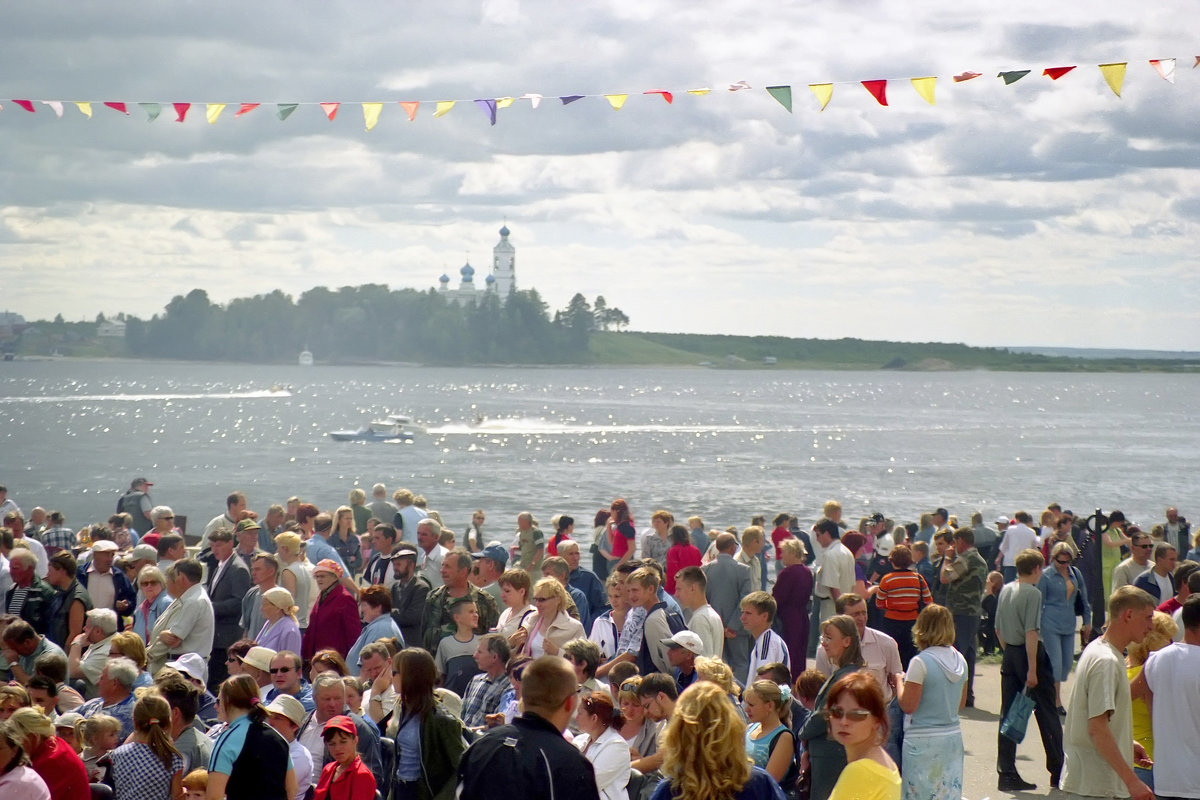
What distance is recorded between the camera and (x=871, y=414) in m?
138

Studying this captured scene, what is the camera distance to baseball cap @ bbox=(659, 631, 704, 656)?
22.6 ft

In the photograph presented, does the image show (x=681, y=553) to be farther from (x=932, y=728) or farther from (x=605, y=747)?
(x=605, y=747)

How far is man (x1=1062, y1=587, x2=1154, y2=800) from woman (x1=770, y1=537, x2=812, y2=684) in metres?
4.04

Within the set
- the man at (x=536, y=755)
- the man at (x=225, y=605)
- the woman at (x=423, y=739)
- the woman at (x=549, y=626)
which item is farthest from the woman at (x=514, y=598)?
the man at (x=536, y=755)

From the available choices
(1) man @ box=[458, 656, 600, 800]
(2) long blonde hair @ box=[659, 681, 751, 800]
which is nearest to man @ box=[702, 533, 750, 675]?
(1) man @ box=[458, 656, 600, 800]

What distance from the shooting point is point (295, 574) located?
9609 millimetres

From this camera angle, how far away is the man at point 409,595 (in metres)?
8.92

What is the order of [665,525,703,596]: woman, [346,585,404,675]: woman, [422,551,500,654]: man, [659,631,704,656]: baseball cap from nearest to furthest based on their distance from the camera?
[659,631,704,656]: baseball cap → [346,585,404,675]: woman → [422,551,500,654]: man → [665,525,703,596]: woman

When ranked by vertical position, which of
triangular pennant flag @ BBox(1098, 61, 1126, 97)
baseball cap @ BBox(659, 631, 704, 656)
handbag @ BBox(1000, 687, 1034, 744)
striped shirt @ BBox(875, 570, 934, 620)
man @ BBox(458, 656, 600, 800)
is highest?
triangular pennant flag @ BBox(1098, 61, 1126, 97)

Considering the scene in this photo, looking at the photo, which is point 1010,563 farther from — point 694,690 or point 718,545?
point 694,690

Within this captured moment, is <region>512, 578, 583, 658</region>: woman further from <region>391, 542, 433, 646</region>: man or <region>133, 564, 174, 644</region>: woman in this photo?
<region>133, 564, 174, 644</region>: woman

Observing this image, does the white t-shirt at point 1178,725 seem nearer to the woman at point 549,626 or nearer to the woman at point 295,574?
the woman at point 549,626

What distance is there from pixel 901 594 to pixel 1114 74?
18.7 ft

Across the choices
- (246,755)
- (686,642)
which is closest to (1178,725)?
(686,642)
